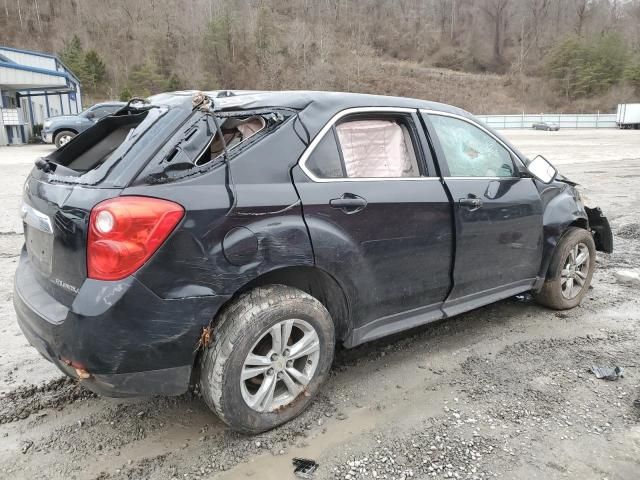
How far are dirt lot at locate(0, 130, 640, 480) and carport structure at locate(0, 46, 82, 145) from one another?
1041 inches

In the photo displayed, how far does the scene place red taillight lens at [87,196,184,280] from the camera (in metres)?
2.25

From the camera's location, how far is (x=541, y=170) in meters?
4.02

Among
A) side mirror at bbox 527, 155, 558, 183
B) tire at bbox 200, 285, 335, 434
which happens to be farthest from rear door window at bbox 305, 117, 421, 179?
side mirror at bbox 527, 155, 558, 183

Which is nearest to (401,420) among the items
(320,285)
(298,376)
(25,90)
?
(298,376)

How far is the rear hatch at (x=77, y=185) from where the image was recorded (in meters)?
2.35

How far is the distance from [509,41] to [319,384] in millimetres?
124117

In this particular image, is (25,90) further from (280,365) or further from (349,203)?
(280,365)

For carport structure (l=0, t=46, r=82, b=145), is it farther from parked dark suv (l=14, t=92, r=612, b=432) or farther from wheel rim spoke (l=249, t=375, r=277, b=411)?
wheel rim spoke (l=249, t=375, r=277, b=411)

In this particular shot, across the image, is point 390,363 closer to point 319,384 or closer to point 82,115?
point 319,384

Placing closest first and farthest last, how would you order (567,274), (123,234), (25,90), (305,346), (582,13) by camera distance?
1. (123,234)
2. (305,346)
3. (567,274)
4. (25,90)
5. (582,13)

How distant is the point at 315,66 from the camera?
307 ft

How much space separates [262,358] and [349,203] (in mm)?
928

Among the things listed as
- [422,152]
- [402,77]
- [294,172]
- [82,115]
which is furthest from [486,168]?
[402,77]

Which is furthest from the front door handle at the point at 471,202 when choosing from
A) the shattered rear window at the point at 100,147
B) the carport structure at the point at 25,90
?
the carport structure at the point at 25,90
